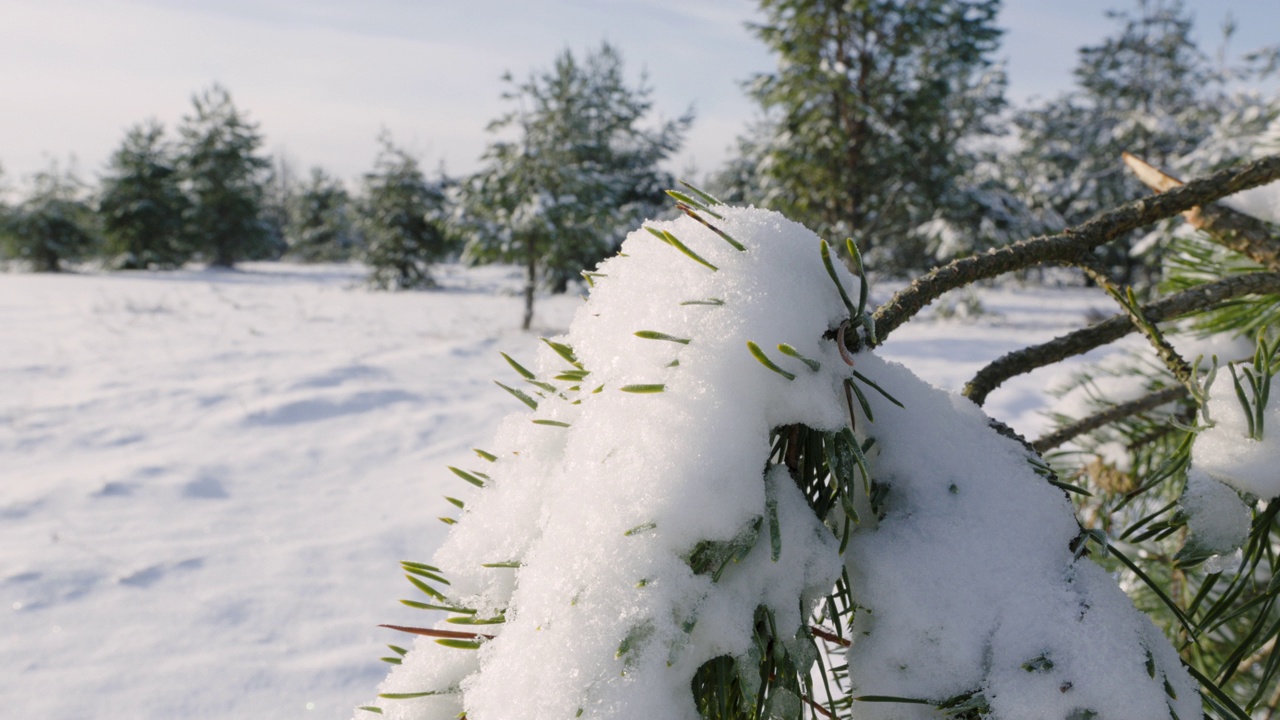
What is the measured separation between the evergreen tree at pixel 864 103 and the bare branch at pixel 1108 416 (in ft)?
29.7

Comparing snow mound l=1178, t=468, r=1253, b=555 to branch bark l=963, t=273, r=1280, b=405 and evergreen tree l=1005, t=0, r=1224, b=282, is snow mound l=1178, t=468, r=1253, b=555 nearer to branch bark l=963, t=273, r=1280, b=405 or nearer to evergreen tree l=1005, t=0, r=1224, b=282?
branch bark l=963, t=273, r=1280, b=405

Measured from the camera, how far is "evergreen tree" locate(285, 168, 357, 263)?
25.5 meters

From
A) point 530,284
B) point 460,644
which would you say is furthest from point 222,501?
point 530,284

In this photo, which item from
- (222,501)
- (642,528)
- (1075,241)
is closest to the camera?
(642,528)

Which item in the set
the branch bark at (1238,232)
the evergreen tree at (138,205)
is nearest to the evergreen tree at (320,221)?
the evergreen tree at (138,205)

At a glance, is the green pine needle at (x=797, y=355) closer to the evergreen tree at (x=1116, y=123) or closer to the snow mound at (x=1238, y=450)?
the snow mound at (x=1238, y=450)

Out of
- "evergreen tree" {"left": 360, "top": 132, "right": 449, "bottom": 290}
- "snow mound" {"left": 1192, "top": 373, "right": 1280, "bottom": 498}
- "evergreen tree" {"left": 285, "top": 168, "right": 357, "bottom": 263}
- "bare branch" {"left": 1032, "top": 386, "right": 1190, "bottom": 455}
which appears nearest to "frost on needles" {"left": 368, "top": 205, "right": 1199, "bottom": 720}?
"snow mound" {"left": 1192, "top": 373, "right": 1280, "bottom": 498}

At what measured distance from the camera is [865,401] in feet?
1.40

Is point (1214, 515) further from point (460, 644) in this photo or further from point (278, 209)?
point (278, 209)

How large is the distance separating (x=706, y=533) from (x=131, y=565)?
10.1 ft

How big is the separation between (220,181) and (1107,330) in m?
24.0

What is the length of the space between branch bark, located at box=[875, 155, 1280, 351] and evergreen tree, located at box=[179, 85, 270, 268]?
76.7 ft

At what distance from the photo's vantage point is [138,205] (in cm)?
1838

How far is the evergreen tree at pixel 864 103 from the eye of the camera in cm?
956
